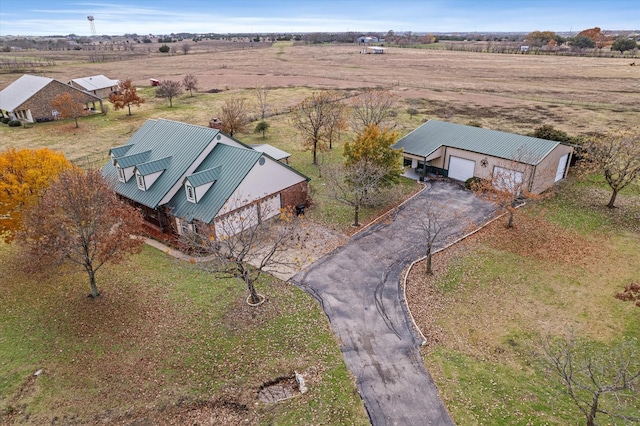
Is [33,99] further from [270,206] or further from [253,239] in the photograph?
[253,239]

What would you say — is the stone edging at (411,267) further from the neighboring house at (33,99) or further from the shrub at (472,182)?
the neighboring house at (33,99)

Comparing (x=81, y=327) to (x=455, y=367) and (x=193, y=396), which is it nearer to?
(x=193, y=396)

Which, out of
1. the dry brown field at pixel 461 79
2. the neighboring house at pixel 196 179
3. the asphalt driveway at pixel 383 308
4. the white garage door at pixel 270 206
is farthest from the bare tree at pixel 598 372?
the dry brown field at pixel 461 79

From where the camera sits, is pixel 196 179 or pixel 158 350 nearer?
pixel 158 350

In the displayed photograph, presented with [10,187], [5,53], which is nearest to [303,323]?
[10,187]

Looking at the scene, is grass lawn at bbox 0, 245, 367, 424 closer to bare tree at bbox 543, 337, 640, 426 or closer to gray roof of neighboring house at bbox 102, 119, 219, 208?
gray roof of neighboring house at bbox 102, 119, 219, 208

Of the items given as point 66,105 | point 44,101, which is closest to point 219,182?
point 66,105
